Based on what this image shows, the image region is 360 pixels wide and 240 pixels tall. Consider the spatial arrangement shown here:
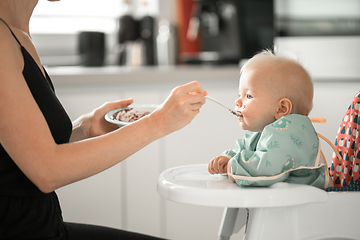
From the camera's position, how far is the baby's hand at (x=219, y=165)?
3.22ft

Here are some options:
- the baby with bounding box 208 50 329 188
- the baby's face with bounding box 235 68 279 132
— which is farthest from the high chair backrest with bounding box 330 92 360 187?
the baby's face with bounding box 235 68 279 132

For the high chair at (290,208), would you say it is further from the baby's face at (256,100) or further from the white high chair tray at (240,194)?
the baby's face at (256,100)

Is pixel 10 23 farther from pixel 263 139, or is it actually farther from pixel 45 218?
pixel 263 139

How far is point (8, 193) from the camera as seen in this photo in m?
0.87

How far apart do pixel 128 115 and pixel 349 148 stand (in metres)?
0.60

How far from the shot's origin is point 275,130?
89 cm

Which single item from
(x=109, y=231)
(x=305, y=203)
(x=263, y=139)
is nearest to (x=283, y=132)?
(x=263, y=139)

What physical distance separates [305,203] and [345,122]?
1.07ft

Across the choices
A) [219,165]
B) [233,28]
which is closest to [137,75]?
[233,28]

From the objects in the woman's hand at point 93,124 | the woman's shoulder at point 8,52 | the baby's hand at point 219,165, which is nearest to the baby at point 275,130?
the baby's hand at point 219,165

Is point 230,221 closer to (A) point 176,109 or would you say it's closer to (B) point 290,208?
(B) point 290,208

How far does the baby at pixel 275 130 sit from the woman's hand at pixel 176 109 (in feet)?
0.52

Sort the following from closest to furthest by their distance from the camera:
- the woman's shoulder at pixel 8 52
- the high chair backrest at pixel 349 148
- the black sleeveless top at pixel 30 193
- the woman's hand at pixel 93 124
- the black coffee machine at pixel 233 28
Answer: the woman's shoulder at pixel 8 52 < the black sleeveless top at pixel 30 193 < the high chair backrest at pixel 349 148 < the woman's hand at pixel 93 124 < the black coffee machine at pixel 233 28

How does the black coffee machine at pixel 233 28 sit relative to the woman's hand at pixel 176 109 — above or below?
above
